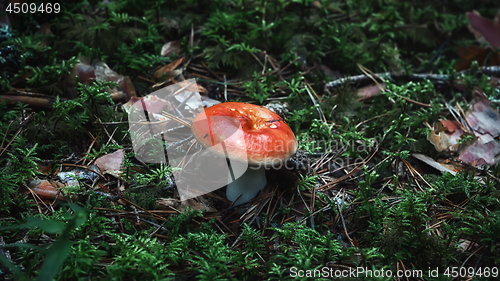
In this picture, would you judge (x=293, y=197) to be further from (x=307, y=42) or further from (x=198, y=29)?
(x=198, y=29)

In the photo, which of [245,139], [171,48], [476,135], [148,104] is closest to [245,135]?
[245,139]

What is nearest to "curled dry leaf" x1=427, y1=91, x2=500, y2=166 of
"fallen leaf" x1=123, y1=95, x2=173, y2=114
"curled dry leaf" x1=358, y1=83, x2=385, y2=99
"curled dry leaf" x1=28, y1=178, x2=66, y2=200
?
"curled dry leaf" x1=358, y1=83, x2=385, y2=99

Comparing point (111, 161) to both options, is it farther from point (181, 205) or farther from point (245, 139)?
point (245, 139)

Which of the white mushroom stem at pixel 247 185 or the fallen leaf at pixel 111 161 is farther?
the fallen leaf at pixel 111 161

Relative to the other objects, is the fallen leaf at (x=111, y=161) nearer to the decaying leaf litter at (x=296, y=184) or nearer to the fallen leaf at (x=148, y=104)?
the decaying leaf litter at (x=296, y=184)

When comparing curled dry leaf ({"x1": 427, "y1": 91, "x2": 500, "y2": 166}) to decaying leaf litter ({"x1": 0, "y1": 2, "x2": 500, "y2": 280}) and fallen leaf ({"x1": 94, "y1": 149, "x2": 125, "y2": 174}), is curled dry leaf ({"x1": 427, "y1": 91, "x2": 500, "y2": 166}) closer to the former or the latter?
decaying leaf litter ({"x1": 0, "y1": 2, "x2": 500, "y2": 280})

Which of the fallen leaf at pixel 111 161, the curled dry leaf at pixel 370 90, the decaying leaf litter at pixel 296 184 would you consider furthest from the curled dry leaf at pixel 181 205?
the curled dry leaf at pixel 370 90
